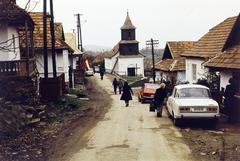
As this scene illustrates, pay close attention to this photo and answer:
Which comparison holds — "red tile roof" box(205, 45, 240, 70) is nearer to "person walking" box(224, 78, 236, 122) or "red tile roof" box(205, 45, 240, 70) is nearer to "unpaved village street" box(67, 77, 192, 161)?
"person walking" box(224, 78, 236, 122)

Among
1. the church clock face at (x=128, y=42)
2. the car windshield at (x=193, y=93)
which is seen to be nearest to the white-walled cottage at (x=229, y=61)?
the car windshield at (x=193, y=93)

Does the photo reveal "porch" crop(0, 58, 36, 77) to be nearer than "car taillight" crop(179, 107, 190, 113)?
No

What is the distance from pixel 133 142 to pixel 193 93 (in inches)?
204

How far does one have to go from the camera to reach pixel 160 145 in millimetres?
13844

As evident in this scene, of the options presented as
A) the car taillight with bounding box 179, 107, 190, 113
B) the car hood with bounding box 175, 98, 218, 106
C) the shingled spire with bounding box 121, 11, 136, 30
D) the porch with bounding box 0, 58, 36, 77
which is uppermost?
the shingled spire with bounding box 121, 11, 136, 30

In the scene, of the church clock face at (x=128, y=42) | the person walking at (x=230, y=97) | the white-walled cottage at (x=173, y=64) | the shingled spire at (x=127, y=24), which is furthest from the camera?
the church clock face at (x=128, y=42)

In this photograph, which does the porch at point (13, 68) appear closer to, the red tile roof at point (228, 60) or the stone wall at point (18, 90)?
the stone wall at point (18, 90)

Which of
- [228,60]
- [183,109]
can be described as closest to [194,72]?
[228,60]

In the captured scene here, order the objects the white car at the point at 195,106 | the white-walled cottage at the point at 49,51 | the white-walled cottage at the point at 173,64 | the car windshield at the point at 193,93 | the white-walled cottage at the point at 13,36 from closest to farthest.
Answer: the white-walled cottage at the point at 13,36
the white car at the point at 195,106
the car windshield at the point at 193,93
the white-walled cottage at the point at 49,51
the white-walled cottage at the point at 173,64

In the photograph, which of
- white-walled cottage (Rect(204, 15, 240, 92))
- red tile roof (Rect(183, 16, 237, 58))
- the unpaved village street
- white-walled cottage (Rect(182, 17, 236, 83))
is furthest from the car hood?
red tile roof (Rect(183, 16, 237, 58))

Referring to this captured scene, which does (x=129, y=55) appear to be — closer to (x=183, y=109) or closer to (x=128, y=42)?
(x=128, y=42)

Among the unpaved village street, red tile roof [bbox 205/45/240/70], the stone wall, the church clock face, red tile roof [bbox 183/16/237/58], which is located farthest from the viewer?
the church clock face

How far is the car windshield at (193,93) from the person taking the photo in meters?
18.4

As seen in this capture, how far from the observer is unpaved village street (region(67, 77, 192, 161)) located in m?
12.3
